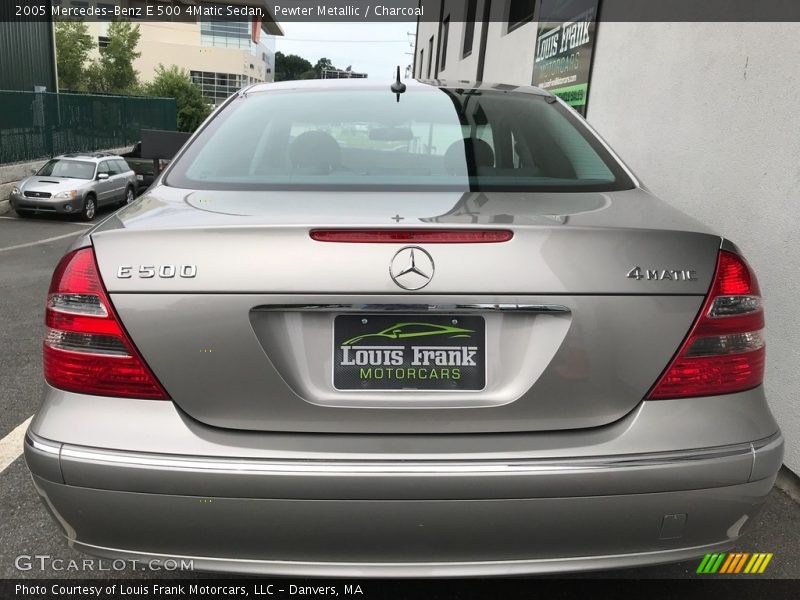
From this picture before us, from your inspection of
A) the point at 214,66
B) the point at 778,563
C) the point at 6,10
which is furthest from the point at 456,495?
the point at 214,66

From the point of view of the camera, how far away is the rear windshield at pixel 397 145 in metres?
2.12

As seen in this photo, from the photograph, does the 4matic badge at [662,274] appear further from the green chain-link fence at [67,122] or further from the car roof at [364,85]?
the green chain-link fence at [67,122]

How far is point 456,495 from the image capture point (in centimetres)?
156

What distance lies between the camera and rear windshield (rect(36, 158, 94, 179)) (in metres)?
15.0

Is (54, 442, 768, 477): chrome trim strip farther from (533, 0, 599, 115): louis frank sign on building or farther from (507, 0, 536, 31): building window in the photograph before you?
(507, 0, 536, 31): building window

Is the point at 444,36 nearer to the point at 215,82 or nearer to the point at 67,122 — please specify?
the point at 67,122

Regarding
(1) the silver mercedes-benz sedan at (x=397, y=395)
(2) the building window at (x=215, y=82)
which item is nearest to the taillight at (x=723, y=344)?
(1) the silver mercedes-benz sedan at (x=397, y=395)

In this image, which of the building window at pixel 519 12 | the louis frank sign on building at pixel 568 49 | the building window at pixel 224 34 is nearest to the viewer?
the louis frank sign on building at pixel 568 49

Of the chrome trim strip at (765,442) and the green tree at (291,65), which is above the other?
the green tree at (291,65)

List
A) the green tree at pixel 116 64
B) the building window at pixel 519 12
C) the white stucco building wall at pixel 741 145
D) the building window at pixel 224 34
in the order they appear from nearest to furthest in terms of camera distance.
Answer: the white stucco building wall at pixel 741 145 < the building window at pixel 519 12 < the green tree at pixel 116 64 < the building window at pixel 224 34

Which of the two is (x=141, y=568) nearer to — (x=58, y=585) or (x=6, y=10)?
(x=58, y=585)

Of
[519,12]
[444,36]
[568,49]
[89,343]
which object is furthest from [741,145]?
[444,36]

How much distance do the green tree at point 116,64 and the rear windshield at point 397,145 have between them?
5623cm

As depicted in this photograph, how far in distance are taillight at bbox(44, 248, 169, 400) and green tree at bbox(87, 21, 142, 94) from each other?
2246 inches
